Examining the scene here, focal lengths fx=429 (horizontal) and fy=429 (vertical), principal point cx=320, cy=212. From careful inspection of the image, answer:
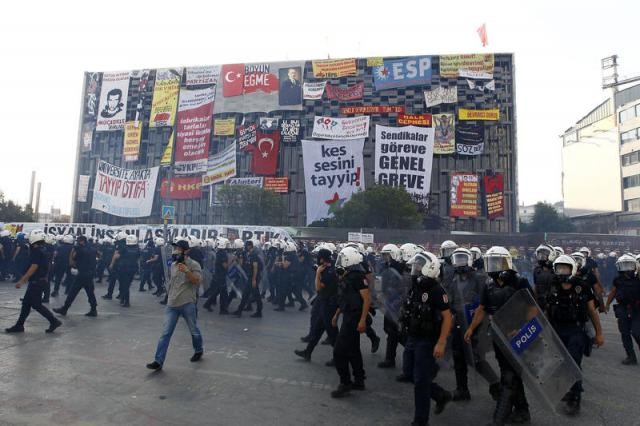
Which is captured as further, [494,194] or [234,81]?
[234,81]

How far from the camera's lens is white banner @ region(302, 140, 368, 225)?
3928 centimetres

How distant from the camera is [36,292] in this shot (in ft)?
23.4

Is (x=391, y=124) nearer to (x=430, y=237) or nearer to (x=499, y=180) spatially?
(x=499, y=180)

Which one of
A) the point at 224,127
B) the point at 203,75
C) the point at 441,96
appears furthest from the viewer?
the point at 203,75

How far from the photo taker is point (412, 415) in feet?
14.2

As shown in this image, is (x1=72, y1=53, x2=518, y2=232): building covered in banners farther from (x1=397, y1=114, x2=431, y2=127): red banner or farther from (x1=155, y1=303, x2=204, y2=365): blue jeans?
(x1=155, y1=303, x2=204, y2=365): blue jeans

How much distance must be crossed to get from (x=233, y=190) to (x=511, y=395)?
3408cm

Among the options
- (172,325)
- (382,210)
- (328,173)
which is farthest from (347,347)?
(328,173)

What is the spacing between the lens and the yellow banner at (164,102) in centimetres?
4462

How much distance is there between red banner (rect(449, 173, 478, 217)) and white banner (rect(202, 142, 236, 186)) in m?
21.5

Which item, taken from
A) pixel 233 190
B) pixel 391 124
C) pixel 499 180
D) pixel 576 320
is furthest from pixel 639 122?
pixel 576 320

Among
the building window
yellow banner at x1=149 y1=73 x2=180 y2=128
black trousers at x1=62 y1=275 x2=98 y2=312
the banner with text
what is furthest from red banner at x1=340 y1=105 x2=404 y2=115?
black trousers at x1=62 y1=275 x2=98 y2=312

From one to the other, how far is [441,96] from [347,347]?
4070cm

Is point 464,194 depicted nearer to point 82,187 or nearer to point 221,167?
point 221,167
